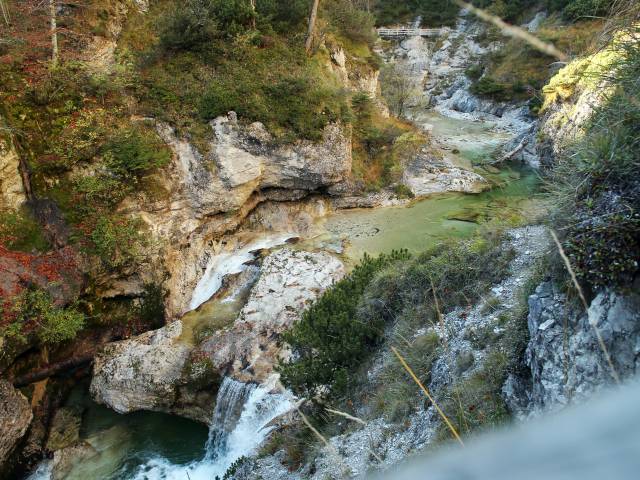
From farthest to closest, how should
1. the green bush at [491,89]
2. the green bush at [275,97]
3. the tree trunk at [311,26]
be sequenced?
1. the green bush at [491,89]
2. the tree trunk at [311,26]
3. the green bush at [275,97]

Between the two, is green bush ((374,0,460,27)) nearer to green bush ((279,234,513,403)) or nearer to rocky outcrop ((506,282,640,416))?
green bush ((279,234,513,403))

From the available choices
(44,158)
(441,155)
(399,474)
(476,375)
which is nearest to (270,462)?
(476,375)

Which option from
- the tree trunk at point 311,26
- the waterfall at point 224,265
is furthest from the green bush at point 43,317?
the tree trunk at point 311,26

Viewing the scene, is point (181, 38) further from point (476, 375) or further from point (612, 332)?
point (612, 332)

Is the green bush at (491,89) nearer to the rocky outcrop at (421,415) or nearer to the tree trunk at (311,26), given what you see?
the tree trunk at (311,26)

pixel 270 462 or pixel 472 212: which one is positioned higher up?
pixel 472 212

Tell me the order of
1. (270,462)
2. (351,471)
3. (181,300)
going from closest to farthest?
1. (351,471)
2. (270,462)
3. (181,300)

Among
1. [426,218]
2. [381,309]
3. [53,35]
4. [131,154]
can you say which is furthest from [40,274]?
[426,218]
